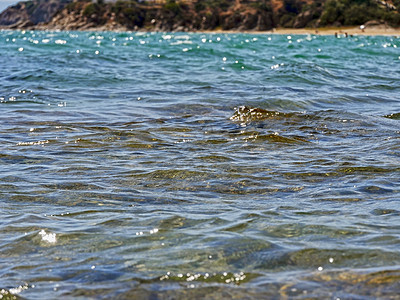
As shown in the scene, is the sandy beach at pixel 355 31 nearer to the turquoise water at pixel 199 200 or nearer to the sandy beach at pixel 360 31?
the sandy beach at pixel 360 31

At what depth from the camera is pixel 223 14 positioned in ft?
407

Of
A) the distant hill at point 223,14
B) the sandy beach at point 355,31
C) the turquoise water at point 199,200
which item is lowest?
the sandy beach at point 355,31

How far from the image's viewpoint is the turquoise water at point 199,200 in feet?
9.49

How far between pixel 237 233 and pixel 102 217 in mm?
927

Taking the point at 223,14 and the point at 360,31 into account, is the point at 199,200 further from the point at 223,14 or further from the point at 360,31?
the point at 223,14

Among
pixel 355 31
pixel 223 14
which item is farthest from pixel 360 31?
pixel 223 14

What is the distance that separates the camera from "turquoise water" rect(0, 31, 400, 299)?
9.49 feet

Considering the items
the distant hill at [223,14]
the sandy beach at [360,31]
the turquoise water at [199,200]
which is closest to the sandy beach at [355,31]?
the sandy beach at [360,31]

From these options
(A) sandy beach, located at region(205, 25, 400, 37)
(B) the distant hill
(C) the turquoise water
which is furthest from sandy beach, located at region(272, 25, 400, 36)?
(C) the turquoise water

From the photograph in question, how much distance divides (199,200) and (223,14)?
123208 millimetres

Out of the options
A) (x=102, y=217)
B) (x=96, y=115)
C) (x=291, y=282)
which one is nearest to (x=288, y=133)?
(x=96, y=115)

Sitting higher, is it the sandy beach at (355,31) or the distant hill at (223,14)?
the distant hill at (223,14)

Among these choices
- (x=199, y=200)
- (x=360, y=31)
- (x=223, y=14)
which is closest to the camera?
(x=199, y=200)

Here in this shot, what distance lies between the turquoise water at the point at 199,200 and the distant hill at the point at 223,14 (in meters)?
94.6
